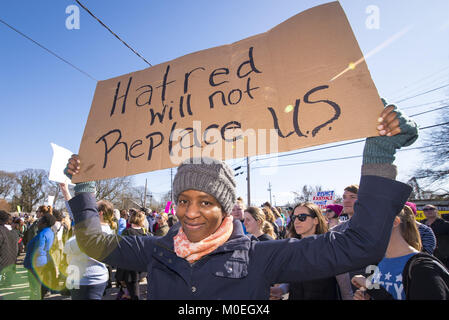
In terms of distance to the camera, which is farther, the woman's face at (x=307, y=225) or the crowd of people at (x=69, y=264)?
the crowd of people at (x=69, y=264)

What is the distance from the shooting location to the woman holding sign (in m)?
1.06

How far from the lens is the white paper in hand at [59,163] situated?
6.43 feet

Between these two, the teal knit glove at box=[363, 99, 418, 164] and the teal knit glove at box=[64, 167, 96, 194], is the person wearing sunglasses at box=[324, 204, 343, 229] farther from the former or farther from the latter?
the teal knit glove at box=[64, 167, 96, 194]

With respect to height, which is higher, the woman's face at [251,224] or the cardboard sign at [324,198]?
the cardboard sign at [324,198]

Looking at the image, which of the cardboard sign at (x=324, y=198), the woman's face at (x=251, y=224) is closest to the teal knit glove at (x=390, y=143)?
the woman's face at (x=251, y=224)

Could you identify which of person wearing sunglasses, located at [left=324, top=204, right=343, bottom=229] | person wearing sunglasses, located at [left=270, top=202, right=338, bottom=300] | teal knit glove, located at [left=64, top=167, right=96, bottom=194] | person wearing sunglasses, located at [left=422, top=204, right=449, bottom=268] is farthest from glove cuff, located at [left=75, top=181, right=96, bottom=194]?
person wearing sunglasses, located at [left=422, top=204, right=449, bottom=268]

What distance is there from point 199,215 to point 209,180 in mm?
191

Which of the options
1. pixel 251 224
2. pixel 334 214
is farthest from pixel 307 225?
pixel 334 214

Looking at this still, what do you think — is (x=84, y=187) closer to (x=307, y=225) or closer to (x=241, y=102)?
(x=241, y=102)

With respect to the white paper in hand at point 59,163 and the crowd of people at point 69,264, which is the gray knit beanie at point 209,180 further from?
the crowd of people at point 69,264

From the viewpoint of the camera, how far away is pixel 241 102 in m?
1.88

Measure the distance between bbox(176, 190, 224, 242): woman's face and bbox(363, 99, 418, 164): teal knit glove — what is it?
2.54ft
